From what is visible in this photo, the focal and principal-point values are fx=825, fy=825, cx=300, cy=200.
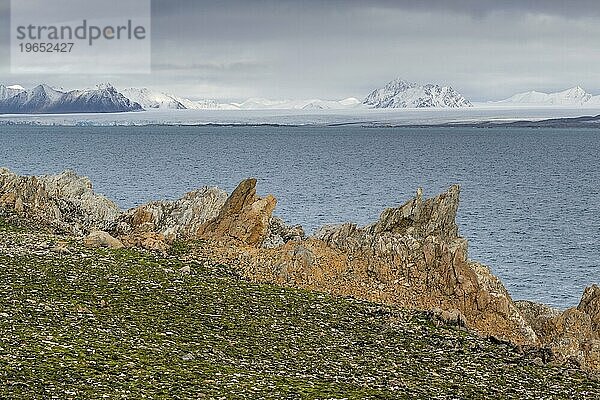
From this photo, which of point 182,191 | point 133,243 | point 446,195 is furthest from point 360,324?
point 182,191

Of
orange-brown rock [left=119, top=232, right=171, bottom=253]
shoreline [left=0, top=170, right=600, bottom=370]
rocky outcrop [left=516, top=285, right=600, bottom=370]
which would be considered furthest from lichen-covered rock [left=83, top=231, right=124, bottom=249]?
rocky outcrop [left=516, top=285, right=600, bottom=370]

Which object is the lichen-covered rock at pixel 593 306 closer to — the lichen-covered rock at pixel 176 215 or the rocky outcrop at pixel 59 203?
the lichen-covered rock at pixel 176 215

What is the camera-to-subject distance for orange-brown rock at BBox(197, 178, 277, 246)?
35.6 m

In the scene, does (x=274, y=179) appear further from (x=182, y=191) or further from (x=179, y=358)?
(x=179, y=358)

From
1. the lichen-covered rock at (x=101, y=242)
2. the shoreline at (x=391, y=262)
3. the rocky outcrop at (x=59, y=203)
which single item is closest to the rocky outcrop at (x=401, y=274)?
the shoreline at (x=391, y=262)

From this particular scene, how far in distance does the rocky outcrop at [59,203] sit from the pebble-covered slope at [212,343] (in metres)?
9.49

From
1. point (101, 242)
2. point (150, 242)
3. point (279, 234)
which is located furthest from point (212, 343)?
point (279, 234)

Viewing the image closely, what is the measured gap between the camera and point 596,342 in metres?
30.3

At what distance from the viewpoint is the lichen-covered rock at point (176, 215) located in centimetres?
3894

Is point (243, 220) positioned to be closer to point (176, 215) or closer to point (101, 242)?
point (176, 215)

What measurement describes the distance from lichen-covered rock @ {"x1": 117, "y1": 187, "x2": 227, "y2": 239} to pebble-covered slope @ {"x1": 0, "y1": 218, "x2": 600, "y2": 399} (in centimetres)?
Result: 870

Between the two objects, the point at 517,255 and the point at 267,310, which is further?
the point at 517,255

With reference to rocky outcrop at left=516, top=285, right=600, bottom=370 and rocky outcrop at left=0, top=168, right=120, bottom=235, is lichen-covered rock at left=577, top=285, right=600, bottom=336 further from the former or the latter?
rocky outcrop at left=0, top=168, right=120, bottom=235

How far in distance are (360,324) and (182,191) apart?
334ft
